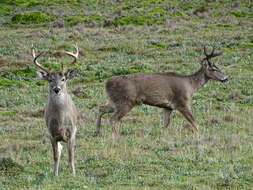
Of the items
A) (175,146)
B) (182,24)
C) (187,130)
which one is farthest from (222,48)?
(175,146)

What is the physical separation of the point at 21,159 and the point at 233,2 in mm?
43509

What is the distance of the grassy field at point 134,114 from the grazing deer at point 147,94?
16.1 inches

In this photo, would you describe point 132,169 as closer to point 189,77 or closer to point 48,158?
point 48,158

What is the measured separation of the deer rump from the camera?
14.0 m

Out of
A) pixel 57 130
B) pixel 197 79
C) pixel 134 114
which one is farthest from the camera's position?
pixel 134 114

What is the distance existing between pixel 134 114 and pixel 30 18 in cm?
2812

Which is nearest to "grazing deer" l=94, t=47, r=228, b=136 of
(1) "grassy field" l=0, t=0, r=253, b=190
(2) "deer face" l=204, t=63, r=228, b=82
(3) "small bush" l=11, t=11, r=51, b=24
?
(1) "grassy field" l=0, t=0, r=253, b=190

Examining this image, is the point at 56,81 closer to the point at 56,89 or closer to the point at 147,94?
the point at 56,89

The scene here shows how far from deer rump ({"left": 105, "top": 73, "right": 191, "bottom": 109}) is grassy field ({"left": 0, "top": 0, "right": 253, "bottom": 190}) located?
0.61m

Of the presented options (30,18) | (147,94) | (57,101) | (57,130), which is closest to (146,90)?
(147,94)

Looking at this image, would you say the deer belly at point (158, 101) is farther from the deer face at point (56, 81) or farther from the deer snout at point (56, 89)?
the deer snout at point (56, 89)

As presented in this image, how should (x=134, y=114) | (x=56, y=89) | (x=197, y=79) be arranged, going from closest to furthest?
(x=56, y=89) → (x=197, y=79) → (x=134, y=114)

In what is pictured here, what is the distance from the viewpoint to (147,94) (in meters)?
14.2

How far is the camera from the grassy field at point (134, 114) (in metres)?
9.80
